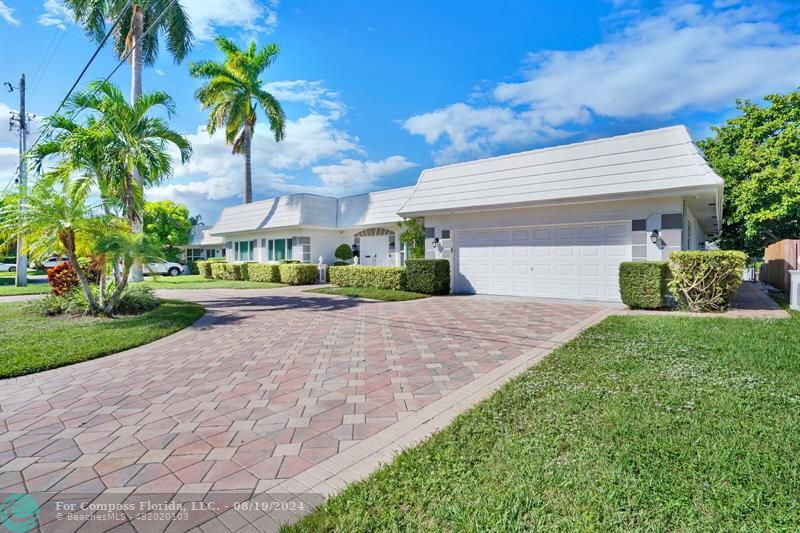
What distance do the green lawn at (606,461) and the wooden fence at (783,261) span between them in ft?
34.9

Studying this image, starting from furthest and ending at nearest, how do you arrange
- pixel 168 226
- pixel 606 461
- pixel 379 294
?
pixel 168 226
pixel 379 294
pixel 606 461

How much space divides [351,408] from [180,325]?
5.87 m

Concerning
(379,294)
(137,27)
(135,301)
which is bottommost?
(379,294)

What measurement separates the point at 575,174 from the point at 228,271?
19.7m

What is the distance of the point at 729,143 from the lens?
72.0 feet

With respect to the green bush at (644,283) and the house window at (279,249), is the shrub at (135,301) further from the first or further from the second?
the green bush at (644,283)

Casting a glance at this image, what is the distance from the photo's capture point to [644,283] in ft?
30.8

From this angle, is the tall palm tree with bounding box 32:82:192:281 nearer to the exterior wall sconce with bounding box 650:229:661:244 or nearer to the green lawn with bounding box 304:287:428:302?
the green lawn with bounding box 304:287:428:302

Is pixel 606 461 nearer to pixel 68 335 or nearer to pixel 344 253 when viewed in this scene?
pixel 68 335

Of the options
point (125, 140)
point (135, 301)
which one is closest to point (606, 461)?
point (135, 301)

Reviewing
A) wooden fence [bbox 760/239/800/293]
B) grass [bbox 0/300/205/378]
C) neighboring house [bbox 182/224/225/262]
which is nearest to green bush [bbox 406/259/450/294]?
grass [bbox 0/300/205/378]

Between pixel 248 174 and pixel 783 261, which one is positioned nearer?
pixel 783 261

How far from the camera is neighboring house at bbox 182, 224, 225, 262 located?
34406 millimetres

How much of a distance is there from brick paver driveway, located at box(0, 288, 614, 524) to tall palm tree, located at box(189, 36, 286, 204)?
66.4 ft
